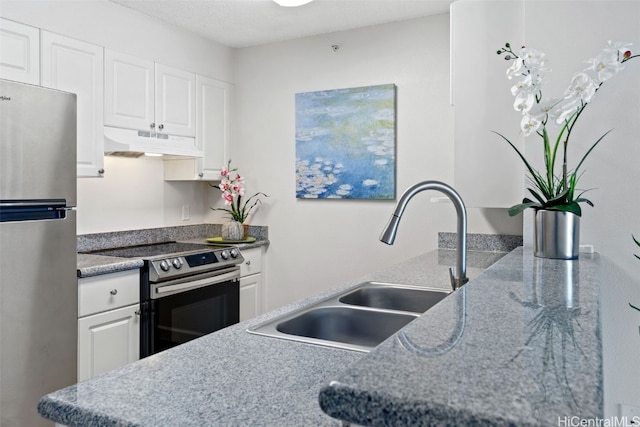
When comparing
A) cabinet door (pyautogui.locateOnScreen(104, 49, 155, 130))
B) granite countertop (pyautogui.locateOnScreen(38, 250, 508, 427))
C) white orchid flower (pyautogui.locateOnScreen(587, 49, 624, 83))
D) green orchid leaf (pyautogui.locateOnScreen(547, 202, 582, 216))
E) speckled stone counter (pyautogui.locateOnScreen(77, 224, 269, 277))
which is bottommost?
granite countertop (pyautogui.locateOnScreen(38, 250, 508, 427))

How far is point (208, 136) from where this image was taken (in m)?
3.73

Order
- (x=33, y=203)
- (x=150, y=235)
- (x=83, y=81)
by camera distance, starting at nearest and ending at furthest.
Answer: (x=33, y=203)
(x=83, y=81)
(x=150, y=235)

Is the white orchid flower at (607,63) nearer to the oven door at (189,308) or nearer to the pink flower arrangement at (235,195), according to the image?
the oven door at (189,308)

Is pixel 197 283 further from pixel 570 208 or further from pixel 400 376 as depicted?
pixel 400 376

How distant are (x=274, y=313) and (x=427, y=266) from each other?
1170 mm

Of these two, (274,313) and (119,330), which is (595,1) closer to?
(274,313)

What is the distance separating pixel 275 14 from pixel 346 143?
1.01m

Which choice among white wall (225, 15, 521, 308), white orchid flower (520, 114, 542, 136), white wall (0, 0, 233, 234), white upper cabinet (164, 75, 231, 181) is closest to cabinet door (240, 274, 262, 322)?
white wall (225, 15, 521, 308)

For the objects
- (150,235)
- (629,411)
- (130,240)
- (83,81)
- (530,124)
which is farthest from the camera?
(150,235)

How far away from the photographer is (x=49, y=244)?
2156mm

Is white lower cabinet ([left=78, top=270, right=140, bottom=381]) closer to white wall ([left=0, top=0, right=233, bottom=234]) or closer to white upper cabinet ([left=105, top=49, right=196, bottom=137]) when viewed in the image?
white wall ([left=0, top=0, right=233, bottom=234])

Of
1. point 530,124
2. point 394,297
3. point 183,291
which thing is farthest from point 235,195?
point 530,124

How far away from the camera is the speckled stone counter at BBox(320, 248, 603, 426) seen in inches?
15.0

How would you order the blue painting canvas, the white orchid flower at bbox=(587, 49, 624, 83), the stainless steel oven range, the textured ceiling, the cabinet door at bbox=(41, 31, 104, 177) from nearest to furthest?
the white orchid flower at bbox=(587, 49, 624, 83) → the cabinet door at bbox=(41, 31, 104, 177) → the stainless steel oven range → the textured ceiling → the blue painting canvas
